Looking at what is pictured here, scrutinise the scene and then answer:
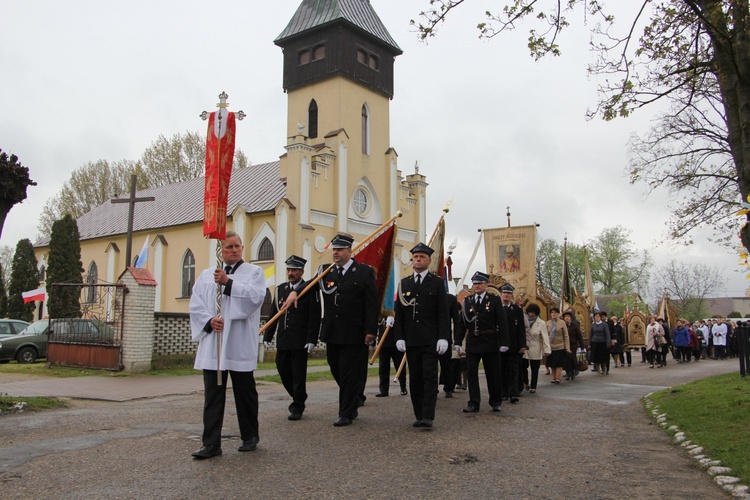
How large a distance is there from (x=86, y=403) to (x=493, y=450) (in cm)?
694

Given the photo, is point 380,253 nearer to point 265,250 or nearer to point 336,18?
point 265,250

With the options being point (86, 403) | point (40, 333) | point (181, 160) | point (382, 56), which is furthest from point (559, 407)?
point (181, 160)

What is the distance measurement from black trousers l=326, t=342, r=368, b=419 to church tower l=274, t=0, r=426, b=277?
81.8 ft

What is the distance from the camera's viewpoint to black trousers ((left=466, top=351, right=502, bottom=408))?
9.34m

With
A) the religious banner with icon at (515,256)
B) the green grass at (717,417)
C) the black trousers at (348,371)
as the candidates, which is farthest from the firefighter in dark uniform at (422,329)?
the religious banner with icon at (515,256)

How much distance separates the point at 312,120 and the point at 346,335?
31129 millimetres

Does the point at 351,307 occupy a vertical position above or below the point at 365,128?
below

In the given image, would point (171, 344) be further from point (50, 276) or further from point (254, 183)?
point (254, 183)

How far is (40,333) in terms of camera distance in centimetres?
2053

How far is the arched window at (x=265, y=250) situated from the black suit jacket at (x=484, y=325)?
80.0ft

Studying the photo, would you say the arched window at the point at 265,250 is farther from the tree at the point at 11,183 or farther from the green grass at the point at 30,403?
the tree at the point at 11,183

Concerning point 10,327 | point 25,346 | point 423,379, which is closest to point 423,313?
point 423,379

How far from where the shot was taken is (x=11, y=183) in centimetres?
847

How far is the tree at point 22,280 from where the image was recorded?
38250mm
